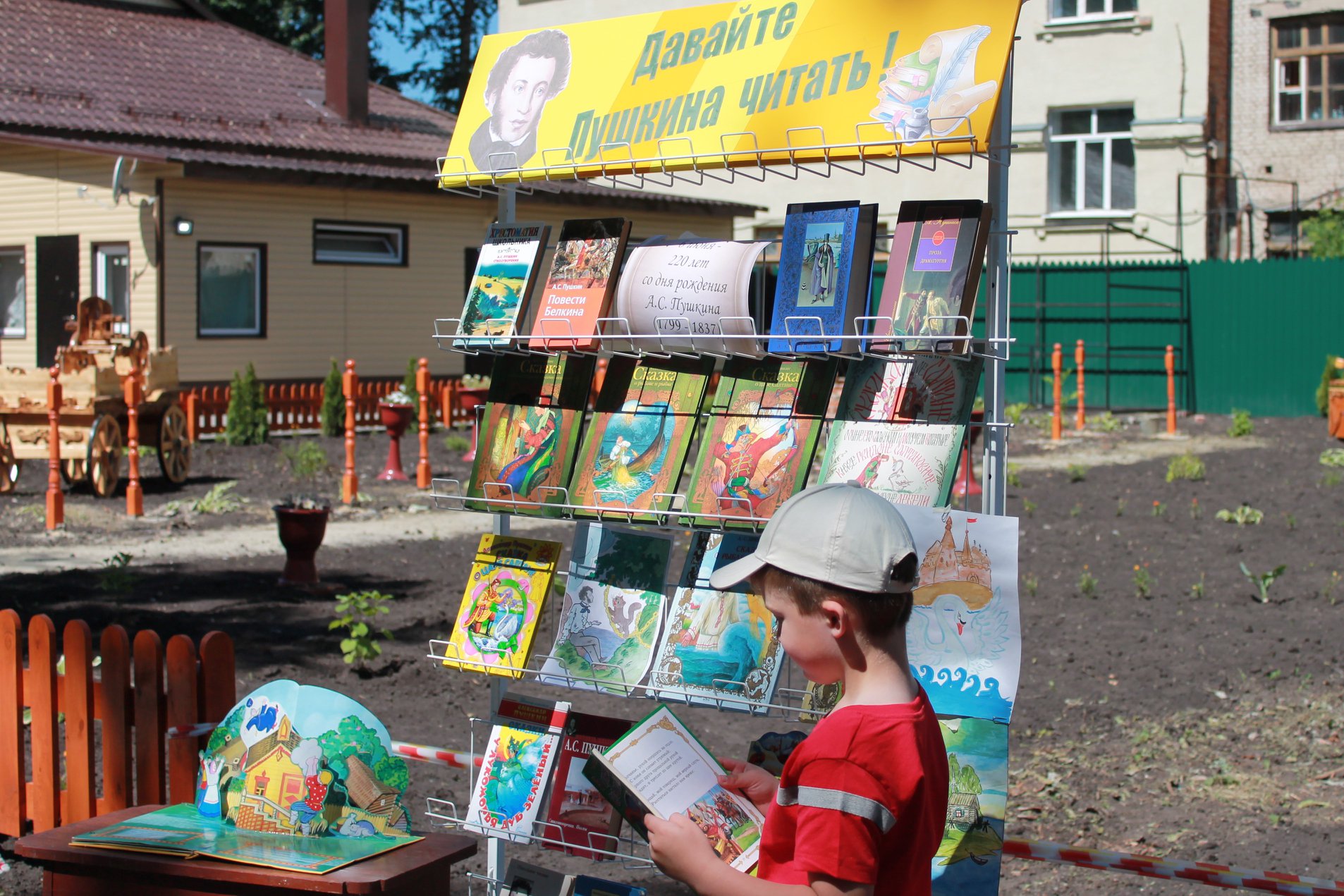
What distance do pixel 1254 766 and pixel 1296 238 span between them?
22470 mm

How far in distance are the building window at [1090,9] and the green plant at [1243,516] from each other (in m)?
16.5

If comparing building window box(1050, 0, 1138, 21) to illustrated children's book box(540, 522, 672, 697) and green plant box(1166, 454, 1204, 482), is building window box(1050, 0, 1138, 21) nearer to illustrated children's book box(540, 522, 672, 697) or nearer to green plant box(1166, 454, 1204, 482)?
green plant box(1166, 454, 1204, 482)

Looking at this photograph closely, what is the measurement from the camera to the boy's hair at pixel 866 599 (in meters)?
2.32

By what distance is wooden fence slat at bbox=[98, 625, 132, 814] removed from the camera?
4.76 meters

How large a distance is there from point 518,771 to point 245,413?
1581 cm

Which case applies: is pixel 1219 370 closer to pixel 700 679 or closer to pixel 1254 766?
pixel 1254 766

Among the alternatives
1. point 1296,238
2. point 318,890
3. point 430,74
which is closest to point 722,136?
point 318,890

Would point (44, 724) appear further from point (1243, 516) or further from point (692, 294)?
point (1243, 516)

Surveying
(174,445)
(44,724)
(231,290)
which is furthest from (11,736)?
(231,290)

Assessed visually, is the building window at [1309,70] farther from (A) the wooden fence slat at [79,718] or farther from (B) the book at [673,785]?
(B) the book at [673,785]

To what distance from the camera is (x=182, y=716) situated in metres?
4.63

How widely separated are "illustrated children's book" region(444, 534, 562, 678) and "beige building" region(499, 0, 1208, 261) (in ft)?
70.8

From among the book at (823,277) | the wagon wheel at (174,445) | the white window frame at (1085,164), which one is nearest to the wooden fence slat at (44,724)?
the book at (823,277)

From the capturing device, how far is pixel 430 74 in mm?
45688
